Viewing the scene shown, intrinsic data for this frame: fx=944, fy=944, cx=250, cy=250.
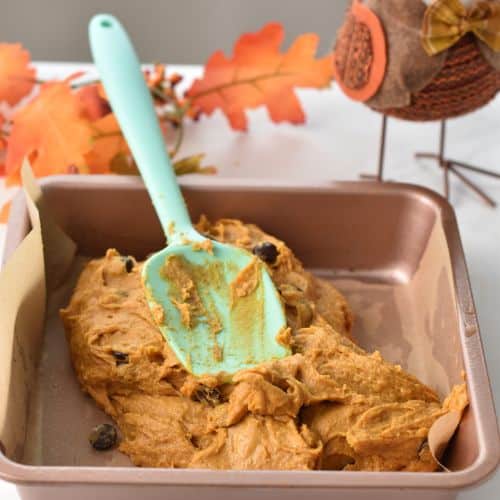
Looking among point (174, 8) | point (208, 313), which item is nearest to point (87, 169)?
point (208, 313)

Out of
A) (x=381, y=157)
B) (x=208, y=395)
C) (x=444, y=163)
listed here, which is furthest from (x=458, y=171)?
(x=208, y=395)

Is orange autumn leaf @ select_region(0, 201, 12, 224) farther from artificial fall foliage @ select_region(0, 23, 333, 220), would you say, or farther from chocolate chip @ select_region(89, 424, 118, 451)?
chocolate chip @ select_region(89, 424, 118, 451)

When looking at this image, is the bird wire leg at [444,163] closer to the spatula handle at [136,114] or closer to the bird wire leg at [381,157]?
the bird wire leg at [381,157]

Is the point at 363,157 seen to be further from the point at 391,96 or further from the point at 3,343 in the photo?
the point at 3,343

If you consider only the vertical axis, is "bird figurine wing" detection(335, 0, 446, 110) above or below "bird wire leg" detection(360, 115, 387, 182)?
above

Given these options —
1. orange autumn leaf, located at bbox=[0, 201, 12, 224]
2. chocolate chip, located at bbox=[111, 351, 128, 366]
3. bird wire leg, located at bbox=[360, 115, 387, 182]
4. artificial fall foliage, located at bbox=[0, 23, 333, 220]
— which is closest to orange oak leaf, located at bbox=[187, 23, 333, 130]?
artificial fall foliage, located at bbox=[0, 23, 333, 220]

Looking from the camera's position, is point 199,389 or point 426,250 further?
point 426,250
